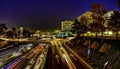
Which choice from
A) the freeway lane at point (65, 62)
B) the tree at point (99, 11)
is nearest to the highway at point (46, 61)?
the freeway lane at point (65, 62)

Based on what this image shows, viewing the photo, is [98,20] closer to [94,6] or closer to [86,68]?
[94,6]

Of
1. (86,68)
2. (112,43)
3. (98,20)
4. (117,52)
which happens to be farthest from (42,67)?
(98,20)

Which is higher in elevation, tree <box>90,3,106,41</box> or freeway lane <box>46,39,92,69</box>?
tree <box>90,3,106,41</box>

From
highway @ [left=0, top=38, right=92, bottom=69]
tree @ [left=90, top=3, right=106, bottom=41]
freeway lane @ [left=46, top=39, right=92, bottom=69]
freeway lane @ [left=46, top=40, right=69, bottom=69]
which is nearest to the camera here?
freeway lane @ [left=46, top=40, right=69, bottom=69]

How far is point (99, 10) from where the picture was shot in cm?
6569

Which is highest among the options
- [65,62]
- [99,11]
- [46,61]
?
[99,11]

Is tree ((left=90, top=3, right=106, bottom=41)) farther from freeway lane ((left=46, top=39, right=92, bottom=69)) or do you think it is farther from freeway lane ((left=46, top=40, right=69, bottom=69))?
freeway lane ((left=46, top=40, right=69, bottom=69))

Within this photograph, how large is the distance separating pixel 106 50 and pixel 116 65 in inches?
456

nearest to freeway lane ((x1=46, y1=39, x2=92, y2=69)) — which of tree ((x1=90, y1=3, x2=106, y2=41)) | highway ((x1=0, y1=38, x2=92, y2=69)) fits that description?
highway ((x1=0, y1=38, x2=92, y2=69))

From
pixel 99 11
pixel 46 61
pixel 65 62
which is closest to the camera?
pixel 65 62

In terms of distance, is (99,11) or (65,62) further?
(99,11)

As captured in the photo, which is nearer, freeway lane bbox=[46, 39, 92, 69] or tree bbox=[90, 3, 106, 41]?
freeway lane bbox=[46, 39, 92, 69]

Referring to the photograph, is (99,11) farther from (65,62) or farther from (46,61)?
(46,61)

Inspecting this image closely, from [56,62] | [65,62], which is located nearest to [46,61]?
[56,62]
